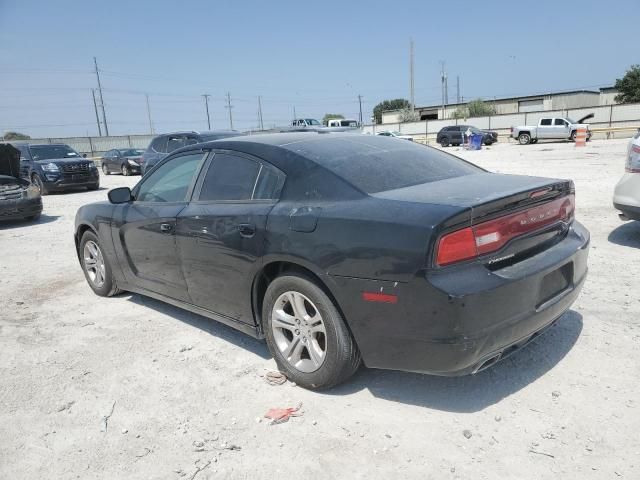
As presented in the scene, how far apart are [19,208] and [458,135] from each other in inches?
1342

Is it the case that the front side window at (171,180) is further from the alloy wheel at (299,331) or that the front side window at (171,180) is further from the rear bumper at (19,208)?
the rear bumper at (19,208)

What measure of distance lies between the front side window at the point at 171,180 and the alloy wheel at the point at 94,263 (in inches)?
40.8

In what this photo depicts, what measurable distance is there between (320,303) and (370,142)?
1.52m

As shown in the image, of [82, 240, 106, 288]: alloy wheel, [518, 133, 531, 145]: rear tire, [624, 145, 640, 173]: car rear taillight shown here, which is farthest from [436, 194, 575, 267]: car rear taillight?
[518, 133, 531, 145]: rear tire

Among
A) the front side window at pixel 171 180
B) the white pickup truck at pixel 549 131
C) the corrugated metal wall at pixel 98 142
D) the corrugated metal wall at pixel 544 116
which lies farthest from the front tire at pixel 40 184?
the corrugated metal wall at pixel 544 116

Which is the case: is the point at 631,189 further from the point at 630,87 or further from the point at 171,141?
the point at 630,87

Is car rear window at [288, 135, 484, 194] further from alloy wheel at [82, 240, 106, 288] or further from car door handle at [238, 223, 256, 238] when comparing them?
alloy wheel at [82, 240, 106, 288]

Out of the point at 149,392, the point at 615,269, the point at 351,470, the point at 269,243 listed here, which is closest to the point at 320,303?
the point at 269,243

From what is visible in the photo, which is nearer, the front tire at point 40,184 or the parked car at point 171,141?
the parked car at point 171,141

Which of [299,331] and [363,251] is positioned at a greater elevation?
[363,251]

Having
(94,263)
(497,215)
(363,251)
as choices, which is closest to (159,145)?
(94,263)

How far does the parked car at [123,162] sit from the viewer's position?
77.7ft

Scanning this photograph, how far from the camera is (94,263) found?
548 cm

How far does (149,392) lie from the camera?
338cm
